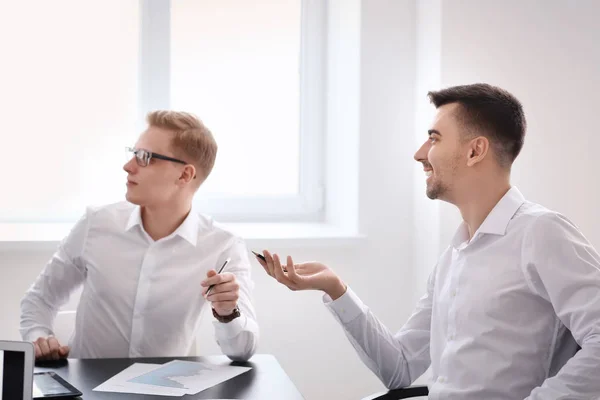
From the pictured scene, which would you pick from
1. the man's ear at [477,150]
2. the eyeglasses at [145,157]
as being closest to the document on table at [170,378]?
the eyeglasses at [145,157]

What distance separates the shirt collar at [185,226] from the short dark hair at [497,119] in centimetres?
98

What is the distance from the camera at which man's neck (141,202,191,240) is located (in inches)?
100

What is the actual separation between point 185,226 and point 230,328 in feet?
1.56

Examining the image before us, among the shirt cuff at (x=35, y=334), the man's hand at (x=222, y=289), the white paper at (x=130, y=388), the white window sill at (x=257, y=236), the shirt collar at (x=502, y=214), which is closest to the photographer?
the white paper at (x=130, y=388)

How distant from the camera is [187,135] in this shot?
2.57 m

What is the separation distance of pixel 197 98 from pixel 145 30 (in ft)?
1.33

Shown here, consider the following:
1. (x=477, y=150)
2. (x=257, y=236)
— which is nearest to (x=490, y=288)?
(x=477, y=150)

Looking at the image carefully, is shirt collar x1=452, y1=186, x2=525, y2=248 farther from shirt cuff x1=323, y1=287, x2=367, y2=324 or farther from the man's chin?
the man's chin

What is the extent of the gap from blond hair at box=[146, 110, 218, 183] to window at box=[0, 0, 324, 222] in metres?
1.15

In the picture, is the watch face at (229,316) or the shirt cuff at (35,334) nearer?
the watch face at (229,316)

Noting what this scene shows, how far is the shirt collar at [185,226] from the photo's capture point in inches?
98.8

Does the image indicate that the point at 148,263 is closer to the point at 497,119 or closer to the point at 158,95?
the point at 497,119

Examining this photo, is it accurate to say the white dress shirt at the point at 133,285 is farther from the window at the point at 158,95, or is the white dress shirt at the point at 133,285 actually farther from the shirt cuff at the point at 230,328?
the window at the point at 158,95

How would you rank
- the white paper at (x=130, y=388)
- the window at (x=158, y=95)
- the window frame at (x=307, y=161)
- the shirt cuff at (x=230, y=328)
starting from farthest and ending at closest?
the window frame at (x=307, y=161) < the window at (x=158, y=95) < the shirt cuff at (x=230, y=328) < the white paper at (x=130, y=388)
